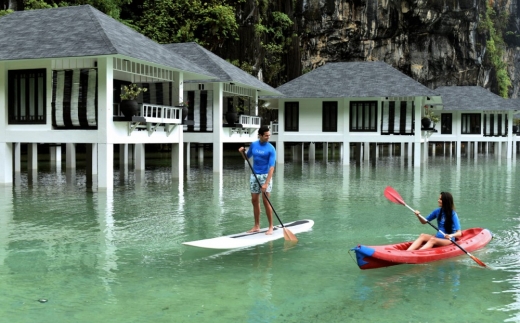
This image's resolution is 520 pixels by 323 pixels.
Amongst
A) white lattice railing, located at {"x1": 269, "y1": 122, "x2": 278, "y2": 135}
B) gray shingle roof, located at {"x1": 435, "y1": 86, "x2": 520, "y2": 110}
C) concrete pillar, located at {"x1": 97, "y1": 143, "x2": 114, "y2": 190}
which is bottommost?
concrete pillar, located at {"x1": 97, "y1": 143, "x2": 114, "y2": 190}

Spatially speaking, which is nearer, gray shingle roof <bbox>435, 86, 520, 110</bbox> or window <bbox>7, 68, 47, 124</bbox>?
window <bbox>7, 68, 47, 124</bbox>

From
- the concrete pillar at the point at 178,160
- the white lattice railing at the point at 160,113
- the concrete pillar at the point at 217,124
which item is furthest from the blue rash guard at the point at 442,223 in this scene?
the concrete pillar at the point at 217,124

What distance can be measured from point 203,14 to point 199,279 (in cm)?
3488

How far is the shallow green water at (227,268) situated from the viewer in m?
6.89

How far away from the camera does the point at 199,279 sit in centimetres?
822

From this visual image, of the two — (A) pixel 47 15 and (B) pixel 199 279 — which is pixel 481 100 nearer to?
(A) pixel 47 15

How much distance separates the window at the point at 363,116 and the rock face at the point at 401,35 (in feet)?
76.5

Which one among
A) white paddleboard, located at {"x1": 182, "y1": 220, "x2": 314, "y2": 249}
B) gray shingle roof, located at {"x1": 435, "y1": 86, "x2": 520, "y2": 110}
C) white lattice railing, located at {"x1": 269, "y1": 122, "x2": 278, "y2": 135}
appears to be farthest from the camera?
gray shingle roof, located at {"x1": 435, "y1": 86, "x2": 520, "y2": 110}

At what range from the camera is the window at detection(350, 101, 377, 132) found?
115 ft

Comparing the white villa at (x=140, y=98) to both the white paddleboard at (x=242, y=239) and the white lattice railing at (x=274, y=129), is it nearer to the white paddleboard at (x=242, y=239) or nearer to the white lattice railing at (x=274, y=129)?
the white lattice railing at (x=274, y=129)

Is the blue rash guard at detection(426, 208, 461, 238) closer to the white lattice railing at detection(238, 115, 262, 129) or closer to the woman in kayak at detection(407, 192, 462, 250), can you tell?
the woman in kayak at detection(407, 192, 462, 250)

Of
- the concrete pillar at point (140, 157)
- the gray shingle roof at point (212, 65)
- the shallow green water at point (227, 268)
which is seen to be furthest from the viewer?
the concrete pillar at point (140, 157)

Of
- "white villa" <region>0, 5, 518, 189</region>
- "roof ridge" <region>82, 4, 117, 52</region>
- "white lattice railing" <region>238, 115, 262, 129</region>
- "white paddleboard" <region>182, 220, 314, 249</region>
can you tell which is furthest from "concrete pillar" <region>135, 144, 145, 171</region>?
"white paddleboard" <region>182, 220, 314, 249</region>

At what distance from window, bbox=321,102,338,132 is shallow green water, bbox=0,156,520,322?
1909 centimetres
